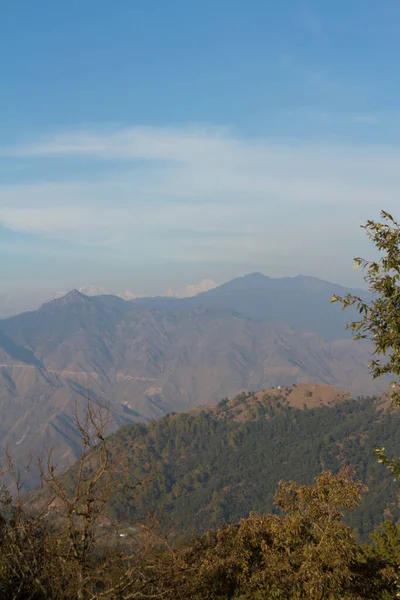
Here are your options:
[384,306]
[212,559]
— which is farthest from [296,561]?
[384,306]

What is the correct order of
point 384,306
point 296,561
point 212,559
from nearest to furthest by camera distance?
point 384,306 < point 296,561 < point 212,559

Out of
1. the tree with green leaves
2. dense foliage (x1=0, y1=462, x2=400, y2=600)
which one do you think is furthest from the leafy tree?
the tree with green leaves

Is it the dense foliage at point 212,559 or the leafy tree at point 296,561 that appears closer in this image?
the dense foliage at point 212,559

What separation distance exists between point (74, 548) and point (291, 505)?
9424 millimetres

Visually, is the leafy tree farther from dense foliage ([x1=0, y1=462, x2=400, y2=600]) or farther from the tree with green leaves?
the tree with green leaves

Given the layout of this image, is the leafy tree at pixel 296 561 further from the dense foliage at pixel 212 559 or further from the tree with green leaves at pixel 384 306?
the tree with green leaves at pixel 384 306

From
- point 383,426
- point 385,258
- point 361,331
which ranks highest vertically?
point 385,258

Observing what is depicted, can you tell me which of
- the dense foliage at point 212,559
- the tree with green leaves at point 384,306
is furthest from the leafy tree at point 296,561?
the tree with green leaves at point 384,306

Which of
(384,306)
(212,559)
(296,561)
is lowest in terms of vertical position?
(212,559)

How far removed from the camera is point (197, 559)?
2075 cm

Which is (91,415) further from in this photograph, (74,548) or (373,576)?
(373,576)

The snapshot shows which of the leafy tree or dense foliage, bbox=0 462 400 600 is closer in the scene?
dense foliage, bbox=0 462 400 600

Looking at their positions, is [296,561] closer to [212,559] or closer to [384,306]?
[212,559]

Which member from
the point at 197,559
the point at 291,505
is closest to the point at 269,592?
the point at 291,505
